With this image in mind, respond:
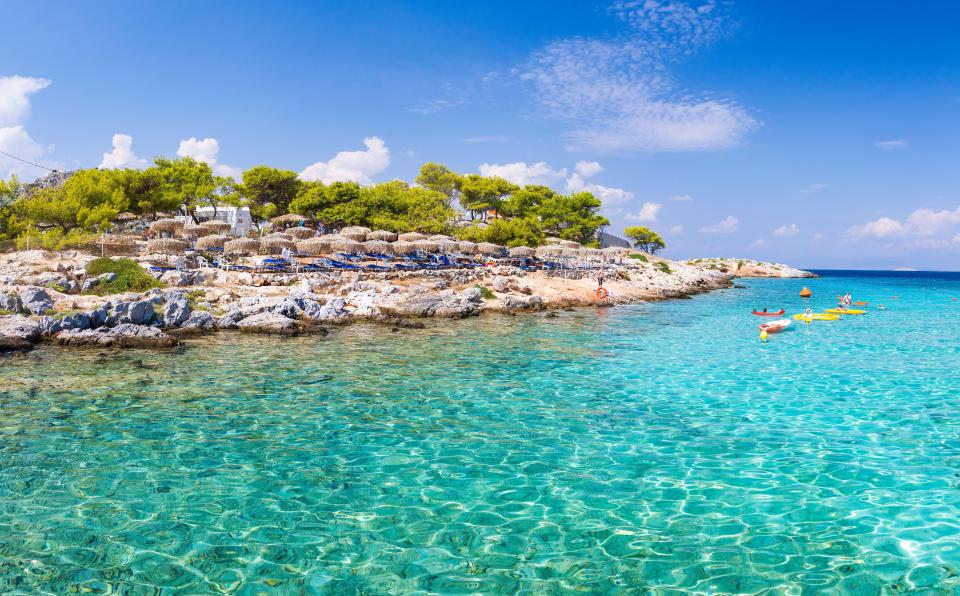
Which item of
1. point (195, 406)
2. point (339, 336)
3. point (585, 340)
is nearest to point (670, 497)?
point (195, 406)

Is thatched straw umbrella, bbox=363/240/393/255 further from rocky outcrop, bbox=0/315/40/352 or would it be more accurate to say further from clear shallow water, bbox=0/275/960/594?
clear shallow water, bbox=0/275/960/594

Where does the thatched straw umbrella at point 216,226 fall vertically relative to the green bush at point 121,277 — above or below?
above

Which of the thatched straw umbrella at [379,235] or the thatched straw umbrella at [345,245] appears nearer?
the thatched straw umbrella at [345,245]

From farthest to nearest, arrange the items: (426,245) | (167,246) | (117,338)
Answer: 1. (426,245)
2. (167,246)
3. (117,338)

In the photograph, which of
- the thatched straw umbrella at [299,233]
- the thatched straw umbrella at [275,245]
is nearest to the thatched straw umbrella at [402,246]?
the thatched straw umbrella at [275,245]

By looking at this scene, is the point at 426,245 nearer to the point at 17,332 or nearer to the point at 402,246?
the point at 402,246

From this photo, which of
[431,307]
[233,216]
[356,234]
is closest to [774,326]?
[431,307]

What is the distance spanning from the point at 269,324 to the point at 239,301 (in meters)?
4.27

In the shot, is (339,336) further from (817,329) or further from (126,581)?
(817,329)

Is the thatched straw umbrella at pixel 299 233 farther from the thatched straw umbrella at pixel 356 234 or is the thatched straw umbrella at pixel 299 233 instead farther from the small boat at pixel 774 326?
the small boat at pixel 774 326

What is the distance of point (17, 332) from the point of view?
777 inches

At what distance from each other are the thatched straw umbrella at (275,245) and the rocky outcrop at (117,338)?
69.1 ft

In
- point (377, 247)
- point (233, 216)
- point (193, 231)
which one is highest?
point (233, 216)

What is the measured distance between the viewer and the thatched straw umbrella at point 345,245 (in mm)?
42469
